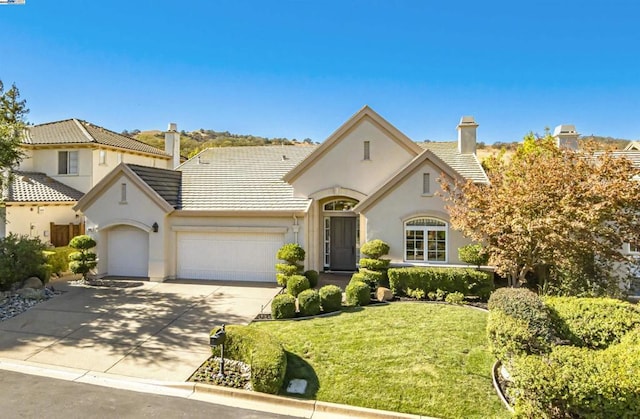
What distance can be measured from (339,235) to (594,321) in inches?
487

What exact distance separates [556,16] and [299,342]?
1741cm

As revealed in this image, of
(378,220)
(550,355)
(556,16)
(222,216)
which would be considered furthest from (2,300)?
(556,16)

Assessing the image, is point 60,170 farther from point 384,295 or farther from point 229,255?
point 384,295

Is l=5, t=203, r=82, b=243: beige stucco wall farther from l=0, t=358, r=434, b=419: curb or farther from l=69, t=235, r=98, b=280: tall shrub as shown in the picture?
l=0, t=358, r=434, b=419: curb

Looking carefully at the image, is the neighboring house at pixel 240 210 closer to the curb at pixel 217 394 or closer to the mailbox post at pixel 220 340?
the mailbox post at pixel 220 340

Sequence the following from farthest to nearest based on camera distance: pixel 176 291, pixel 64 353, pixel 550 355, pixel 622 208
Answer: pixel 176 291, pixel 622 208, pixel 64 353, pixel 550 355

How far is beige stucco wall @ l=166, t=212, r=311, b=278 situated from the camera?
17.2 meters

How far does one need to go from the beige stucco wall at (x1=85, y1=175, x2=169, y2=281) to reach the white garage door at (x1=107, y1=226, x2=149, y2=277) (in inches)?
11.7

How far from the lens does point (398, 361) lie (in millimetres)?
8641

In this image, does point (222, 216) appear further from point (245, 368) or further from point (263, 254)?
point (245, 368)

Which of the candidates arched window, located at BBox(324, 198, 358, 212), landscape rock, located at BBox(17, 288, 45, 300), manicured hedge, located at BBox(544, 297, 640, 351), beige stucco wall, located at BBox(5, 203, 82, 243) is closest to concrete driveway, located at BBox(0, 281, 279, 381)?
landscape rock, located at BBox(17, 288, 45, 300)

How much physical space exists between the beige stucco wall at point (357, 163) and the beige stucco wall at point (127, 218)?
271 inches

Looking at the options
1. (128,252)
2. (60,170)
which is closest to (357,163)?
(128,252)

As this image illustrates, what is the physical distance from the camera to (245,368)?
8680mm
